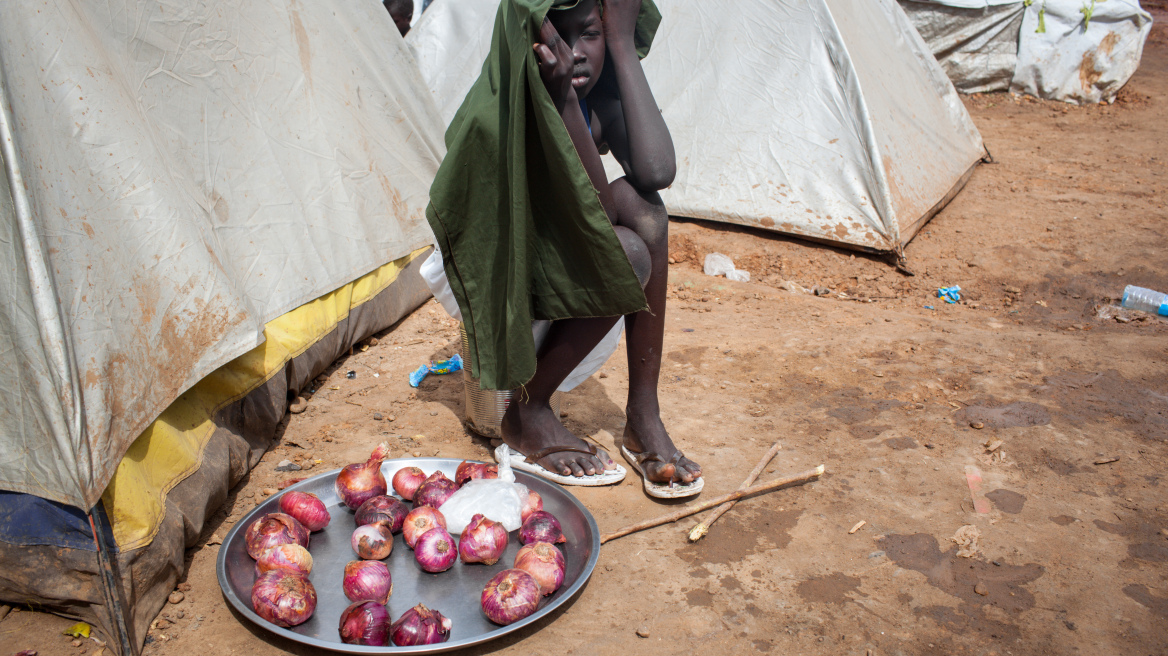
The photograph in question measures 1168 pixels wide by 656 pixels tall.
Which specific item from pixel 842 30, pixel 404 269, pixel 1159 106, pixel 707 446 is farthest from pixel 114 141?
pixel 1159 106

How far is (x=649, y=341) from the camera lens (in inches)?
93.5

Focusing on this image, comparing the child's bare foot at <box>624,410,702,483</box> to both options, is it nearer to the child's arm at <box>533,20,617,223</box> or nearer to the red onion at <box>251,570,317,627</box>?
the child's arm at <box>533,20,617,223</box>

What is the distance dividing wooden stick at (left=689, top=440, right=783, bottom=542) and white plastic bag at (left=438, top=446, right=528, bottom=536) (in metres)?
0.47

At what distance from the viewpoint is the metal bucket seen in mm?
2600

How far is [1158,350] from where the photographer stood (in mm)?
3328

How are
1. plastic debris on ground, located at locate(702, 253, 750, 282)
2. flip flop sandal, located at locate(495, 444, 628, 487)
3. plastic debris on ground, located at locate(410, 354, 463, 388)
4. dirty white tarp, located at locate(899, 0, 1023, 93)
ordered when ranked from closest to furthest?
→ 1. flip flop sandal, located at locate(495, 444, 628, 487)
2. plastic debris on ground, located at locate(410, 354, 463, 388)
3. plastic debris on ground, located at locate(702, 253, 750, 282)
4. dirty white tarp, located at locate(899, 0, 1023, 93)

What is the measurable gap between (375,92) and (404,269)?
0.83 metres

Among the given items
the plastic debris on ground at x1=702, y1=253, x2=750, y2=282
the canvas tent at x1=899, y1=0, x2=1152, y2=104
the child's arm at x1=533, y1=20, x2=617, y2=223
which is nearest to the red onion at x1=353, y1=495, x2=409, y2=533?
the child's arm at x1=533, y1=20, x2=617, y2=223

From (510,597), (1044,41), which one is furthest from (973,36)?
(510,597)

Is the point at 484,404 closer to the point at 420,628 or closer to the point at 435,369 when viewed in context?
the point at 435,369

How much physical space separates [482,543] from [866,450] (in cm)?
139

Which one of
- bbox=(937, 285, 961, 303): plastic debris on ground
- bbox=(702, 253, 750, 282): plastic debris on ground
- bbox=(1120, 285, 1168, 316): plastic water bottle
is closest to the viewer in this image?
bbox=(1120, 285, 1168, 316): plastic water bottle

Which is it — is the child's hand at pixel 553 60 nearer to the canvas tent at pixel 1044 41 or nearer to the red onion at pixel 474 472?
the red onion at pixel 474 472

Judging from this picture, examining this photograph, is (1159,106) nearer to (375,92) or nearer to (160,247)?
(375,92)
